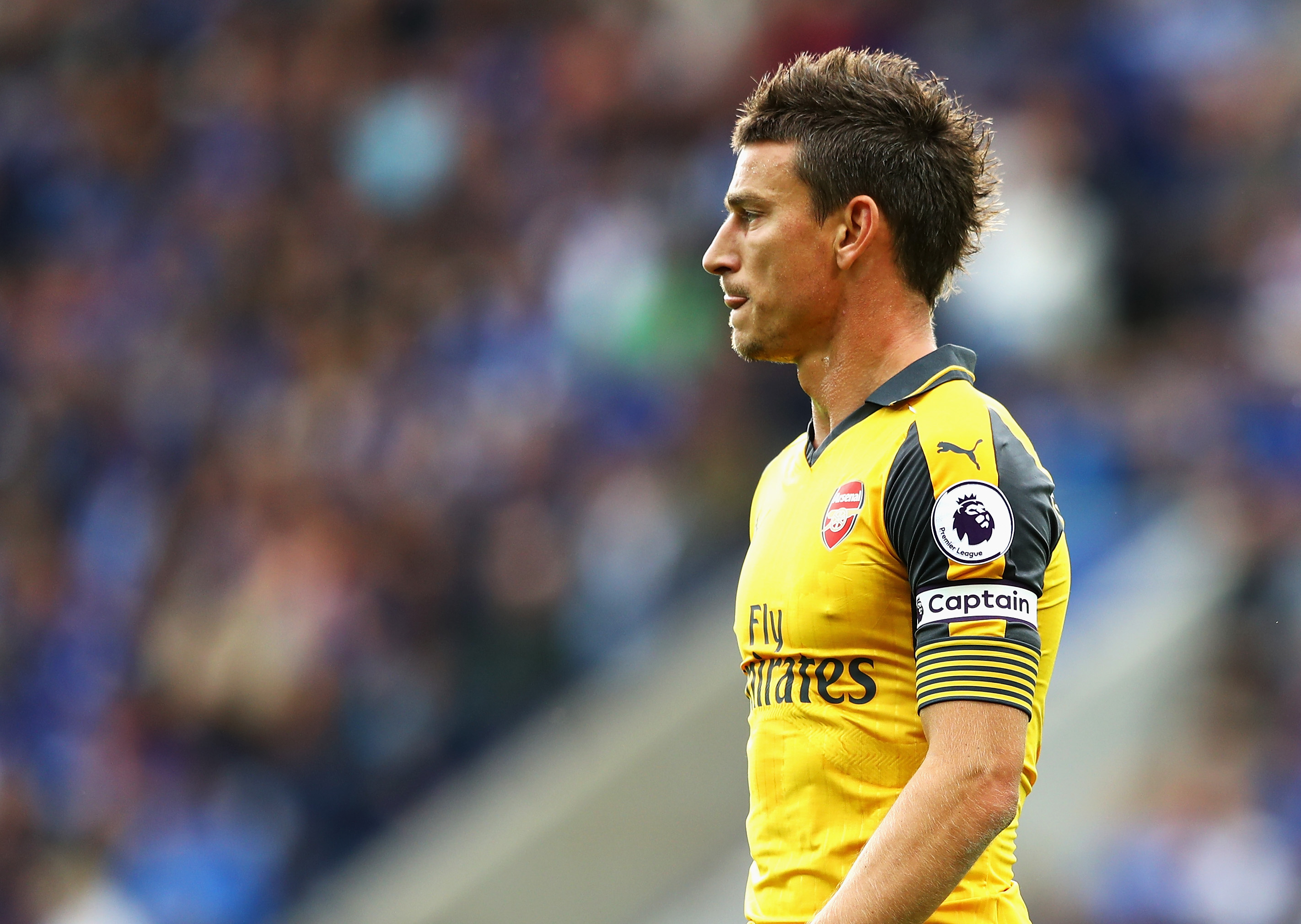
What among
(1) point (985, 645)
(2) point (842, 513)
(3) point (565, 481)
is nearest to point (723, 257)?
(2) point (842, 513)

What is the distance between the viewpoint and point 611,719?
808cm

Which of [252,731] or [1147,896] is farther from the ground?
[252,731]

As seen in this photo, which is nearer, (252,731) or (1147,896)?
(1147,896)

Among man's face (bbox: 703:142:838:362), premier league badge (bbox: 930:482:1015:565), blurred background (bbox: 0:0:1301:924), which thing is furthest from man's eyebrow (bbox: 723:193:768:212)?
blurred background (bbox: 0:0:1301:924)

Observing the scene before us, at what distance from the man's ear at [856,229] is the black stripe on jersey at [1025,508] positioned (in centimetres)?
38

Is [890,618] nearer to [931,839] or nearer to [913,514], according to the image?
[913,514]

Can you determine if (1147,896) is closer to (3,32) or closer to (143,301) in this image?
(143,301)

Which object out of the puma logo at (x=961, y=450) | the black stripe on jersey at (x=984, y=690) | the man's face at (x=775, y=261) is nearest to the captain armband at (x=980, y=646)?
the black stripe on jersey at (x=984, y=690)

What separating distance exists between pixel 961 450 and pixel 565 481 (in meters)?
5.80

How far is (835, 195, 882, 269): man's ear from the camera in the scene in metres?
2.72

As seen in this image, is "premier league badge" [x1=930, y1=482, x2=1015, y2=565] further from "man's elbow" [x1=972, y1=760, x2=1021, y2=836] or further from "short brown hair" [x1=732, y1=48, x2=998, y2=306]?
"short brown hair" [x1=732, y1=48, x2=998, y2=306]

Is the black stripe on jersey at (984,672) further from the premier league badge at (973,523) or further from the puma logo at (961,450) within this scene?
the puma logo at (961,450)

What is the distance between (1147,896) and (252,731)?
4578 mm

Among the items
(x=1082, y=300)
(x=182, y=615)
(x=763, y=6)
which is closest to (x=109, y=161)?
(x=182, y=615)
